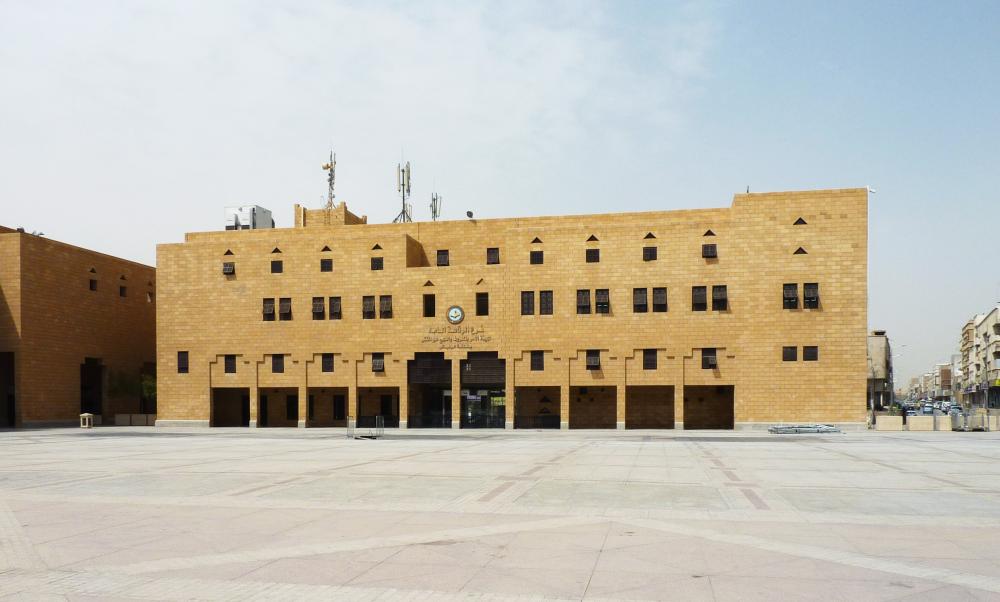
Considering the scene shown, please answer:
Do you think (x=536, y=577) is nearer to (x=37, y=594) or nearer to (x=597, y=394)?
(x=37, y=594)

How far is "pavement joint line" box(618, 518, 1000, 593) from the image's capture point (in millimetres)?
10305

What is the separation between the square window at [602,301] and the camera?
5716 centimetres

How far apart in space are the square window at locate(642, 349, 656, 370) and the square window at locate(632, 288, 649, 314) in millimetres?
2936

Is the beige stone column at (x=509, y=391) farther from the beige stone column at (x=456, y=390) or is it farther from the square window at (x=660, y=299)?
the square window at (x=660, y=299)

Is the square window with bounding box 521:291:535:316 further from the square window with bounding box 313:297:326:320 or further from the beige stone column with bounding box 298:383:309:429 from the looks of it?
the beige stone column with bounding box 298:383:309:429

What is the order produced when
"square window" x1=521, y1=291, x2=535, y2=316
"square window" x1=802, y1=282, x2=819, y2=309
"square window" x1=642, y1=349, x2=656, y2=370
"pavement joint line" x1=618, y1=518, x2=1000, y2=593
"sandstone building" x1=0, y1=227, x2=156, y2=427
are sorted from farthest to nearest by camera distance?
"sandstone building" x1=0, y1=227, x2=156, y2=427, "square window" x1=521, y1=291, x2=535, y2=316, "square window" x1=642, y1=349, x2=656, y2=370, "square window" x1=802, y1=282, x2=819, y2=309, "pavement joint line" x1=618, y1=518, x2=1000, y2=593

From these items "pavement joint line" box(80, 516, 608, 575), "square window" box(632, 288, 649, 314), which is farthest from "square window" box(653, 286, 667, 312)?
"pavement joint line" box(80, 516, 608, 575)

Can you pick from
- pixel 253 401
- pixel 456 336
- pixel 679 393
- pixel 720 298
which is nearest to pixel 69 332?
pixel 253 401

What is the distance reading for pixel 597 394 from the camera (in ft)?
199

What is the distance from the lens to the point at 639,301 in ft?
186

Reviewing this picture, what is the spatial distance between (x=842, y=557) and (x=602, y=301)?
150ft

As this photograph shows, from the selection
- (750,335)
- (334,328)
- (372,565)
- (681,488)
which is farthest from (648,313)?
(372,565)

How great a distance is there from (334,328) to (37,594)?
5219 cm

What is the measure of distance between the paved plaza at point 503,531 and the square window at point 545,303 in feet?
105
